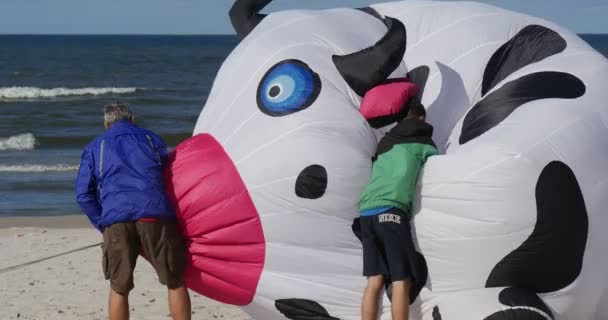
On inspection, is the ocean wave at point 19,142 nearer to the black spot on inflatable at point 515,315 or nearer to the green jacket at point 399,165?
the green jacket at point 399,165

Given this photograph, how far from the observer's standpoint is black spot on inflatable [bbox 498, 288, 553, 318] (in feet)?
13.9

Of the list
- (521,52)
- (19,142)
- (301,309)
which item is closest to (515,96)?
(521,52)

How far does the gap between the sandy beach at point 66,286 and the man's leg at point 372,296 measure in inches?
82.5

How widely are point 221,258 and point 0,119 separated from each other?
18641 mm

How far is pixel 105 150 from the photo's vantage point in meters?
4.96

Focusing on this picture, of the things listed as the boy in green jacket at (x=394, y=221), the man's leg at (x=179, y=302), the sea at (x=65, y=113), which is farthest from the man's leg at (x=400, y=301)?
the sea at (x=65, y=113)

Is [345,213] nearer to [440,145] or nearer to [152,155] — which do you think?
[440,145]

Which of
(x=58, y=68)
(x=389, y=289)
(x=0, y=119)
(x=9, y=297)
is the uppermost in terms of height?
(x=389, y=289)

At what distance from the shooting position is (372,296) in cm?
447

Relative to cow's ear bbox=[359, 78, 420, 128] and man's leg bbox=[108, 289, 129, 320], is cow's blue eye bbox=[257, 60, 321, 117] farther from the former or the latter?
man's leg bbox=[108, 289, 129, 320]

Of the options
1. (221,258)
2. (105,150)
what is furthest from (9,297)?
(221,258)

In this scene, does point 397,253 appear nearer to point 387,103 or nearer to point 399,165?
point 399,165

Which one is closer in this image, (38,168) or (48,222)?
Result: (48,222)

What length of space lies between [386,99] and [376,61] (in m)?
0.20
